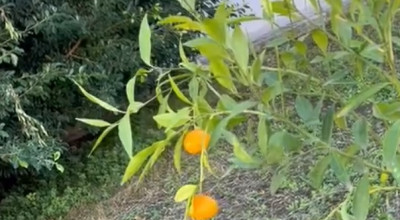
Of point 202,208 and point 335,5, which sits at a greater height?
point 335,5

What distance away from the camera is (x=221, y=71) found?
90 centimetres

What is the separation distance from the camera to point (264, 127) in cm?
95

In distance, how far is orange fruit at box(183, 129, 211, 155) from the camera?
884 millimetres

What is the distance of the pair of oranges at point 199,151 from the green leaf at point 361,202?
16 centimetres

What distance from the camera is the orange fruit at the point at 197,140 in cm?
88

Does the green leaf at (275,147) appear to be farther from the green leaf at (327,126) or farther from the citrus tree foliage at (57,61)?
the citrus tree foliage at (57,61)

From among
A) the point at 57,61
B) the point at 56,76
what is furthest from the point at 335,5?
the point at 57,61

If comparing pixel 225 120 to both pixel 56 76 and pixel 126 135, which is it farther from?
pixel 56 76

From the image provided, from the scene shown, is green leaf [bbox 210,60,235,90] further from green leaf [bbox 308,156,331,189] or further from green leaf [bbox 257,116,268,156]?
green leaf [bbox 308,156,331,189]

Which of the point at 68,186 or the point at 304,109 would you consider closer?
the point at 304,109

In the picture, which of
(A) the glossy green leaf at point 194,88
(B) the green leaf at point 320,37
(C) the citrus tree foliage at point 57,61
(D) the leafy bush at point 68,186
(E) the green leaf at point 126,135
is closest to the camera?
(E) the green leaf at point 126,135

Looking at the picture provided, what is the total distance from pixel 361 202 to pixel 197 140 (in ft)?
0.66

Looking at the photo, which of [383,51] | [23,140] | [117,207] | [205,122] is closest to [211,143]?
[205,122]

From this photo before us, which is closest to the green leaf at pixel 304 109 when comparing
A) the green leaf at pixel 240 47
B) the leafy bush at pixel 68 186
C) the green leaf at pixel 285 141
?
the green leaf at pixel 285 141
